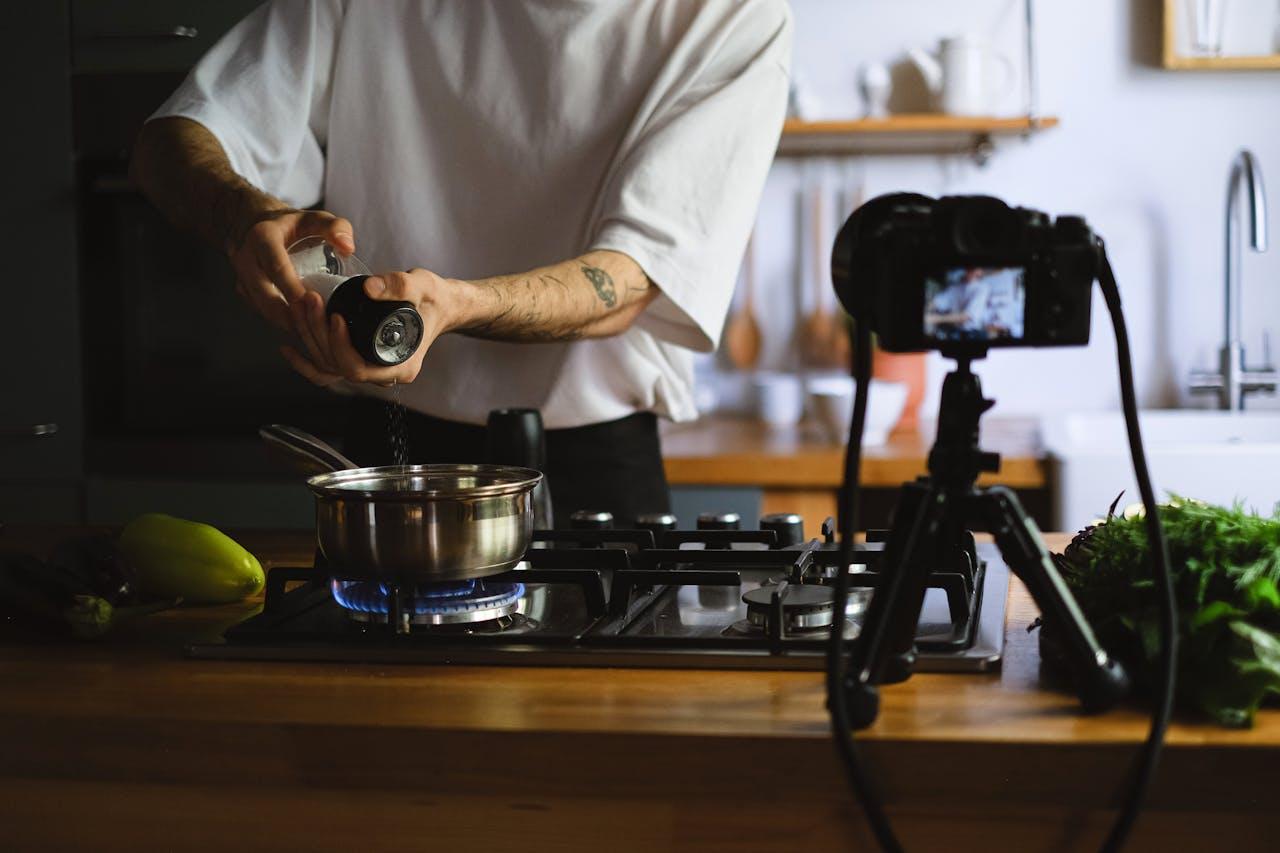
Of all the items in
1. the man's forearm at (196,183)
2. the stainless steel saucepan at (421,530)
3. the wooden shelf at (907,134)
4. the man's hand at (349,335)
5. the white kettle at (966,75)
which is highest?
the white kettle at (966,75)

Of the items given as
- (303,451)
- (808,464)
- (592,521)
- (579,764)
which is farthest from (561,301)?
(808,464)

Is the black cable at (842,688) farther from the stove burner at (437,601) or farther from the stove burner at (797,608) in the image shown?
the stove burner at (437,601)

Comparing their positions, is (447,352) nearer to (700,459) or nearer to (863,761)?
(700,459)

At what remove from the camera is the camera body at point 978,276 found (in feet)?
2.31

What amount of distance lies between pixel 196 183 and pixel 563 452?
1.68 ft

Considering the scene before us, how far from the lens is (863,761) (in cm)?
74

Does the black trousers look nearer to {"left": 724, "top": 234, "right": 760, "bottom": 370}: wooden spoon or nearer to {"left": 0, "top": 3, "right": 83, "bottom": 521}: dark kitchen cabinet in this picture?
{"left": 0, "top": 3, "right": 83, "bottom": 521}: dark kitchen cabinet

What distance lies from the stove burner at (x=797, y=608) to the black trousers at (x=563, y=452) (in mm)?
689

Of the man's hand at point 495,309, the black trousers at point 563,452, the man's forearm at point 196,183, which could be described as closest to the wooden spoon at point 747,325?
the black trousers at point 563,452

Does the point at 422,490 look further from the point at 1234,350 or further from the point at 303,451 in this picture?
the point at 1234,350

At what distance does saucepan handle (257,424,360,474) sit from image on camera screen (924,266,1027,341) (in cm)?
53

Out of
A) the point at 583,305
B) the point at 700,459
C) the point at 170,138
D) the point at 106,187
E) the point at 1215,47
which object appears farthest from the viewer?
the point at 1215,47

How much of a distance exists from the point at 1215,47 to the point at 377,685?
7.76 ft

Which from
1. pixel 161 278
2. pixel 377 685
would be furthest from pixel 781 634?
pixel 161 278
